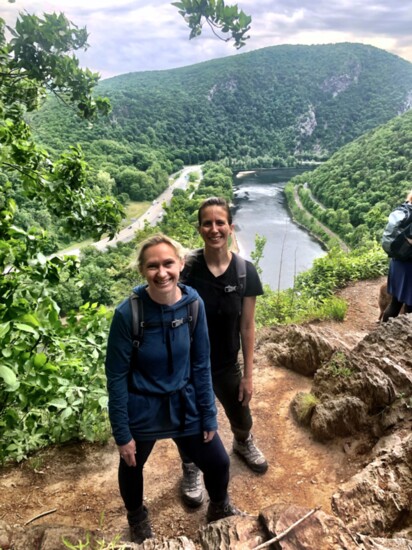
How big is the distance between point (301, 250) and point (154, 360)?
34968mm

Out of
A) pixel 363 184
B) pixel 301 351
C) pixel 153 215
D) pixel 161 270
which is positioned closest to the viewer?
pixel 161 270

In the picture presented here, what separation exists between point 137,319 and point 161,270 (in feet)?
0.71

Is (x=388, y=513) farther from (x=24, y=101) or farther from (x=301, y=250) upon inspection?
(x=301, y=250)

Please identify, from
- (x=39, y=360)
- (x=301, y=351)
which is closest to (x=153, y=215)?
(x=301, y=351)

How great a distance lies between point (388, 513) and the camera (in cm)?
180

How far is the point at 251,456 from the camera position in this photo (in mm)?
2732

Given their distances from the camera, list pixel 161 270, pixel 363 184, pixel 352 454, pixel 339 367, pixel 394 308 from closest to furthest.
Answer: pixel 161 270
pixel 352 454
pixel 339 367
pixel 394 308
pixel 363 184

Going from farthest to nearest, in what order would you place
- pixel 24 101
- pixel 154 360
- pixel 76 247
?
pixel 76 247 → pixel 24 101 → pixel 154 360

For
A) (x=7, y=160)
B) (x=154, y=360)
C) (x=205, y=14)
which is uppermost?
(x=205, y=14)

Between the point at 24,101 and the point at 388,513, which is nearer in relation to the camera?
the point at 388,513

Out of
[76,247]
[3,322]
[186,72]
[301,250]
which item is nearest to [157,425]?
[3,322]

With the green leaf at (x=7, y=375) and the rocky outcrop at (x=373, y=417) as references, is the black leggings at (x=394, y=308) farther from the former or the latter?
the green leaf at (x=7, y=375)

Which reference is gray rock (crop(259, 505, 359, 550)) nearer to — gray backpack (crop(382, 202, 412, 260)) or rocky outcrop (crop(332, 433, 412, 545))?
rocky outcrop (crop(332, 433, 412, 545))

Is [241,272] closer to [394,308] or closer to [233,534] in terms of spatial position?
[233,534]
